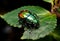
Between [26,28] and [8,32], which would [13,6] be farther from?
[26,28]

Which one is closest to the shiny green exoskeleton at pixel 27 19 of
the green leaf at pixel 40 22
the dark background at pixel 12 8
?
the green leaf at pixel 40 22

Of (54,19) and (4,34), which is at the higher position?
(54,19)

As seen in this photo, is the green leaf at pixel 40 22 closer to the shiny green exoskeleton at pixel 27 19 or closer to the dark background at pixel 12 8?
the shiny green exoskeleton at pixel 27 19

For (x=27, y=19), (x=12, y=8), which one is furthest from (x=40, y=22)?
(x=12, y=8)

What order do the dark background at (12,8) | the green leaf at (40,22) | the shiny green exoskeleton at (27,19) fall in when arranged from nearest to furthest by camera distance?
the green leaf at (40,22), the shiny green exoskeleton at (27,19), the dark background at (12,8)

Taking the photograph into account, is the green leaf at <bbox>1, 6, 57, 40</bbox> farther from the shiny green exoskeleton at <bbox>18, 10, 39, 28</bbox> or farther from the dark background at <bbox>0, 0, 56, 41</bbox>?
the dark background at <bbox>0, 0, 56, 41</bbox>

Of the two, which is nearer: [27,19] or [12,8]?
[27,19]

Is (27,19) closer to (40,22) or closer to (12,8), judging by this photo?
(40,22)

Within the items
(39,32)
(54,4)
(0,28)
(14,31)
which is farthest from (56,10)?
(0,28)
